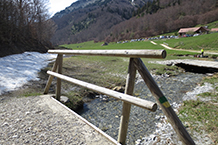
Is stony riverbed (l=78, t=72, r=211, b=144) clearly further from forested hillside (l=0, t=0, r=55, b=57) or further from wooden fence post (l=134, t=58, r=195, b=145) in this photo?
forested hillside (l=0, t=0, r=55, b=57)

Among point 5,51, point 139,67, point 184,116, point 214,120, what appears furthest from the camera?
point 5,51

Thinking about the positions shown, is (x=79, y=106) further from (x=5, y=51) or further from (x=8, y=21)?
(x=8, y=21)

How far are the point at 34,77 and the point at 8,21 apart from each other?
1039 centimetres

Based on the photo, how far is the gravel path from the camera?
2.60m

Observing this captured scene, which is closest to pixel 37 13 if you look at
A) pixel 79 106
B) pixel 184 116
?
pixel 79 106

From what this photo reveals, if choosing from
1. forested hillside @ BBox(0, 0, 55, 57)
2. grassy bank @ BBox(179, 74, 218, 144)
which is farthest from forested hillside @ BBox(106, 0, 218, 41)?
grassy bank @ BBox(179, 74, 218, 144)

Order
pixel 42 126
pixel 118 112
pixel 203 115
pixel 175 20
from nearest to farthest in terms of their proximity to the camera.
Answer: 1. pixel 42 126
2. pixel 203 115
3. pixel 118 112
4. pixel 175 20

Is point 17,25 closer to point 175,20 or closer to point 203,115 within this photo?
point 203,115

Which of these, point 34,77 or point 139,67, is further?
point 34,77

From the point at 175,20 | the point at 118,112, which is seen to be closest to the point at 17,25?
the point at 118,112

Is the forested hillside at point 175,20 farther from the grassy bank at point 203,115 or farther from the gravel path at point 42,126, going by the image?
the gravel path at point 42,126

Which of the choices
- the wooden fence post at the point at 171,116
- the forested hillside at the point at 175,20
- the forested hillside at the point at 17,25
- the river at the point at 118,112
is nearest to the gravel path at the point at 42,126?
the wooden fence post at the point at 171,116

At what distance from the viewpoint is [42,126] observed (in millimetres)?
3053

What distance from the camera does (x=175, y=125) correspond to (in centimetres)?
200
